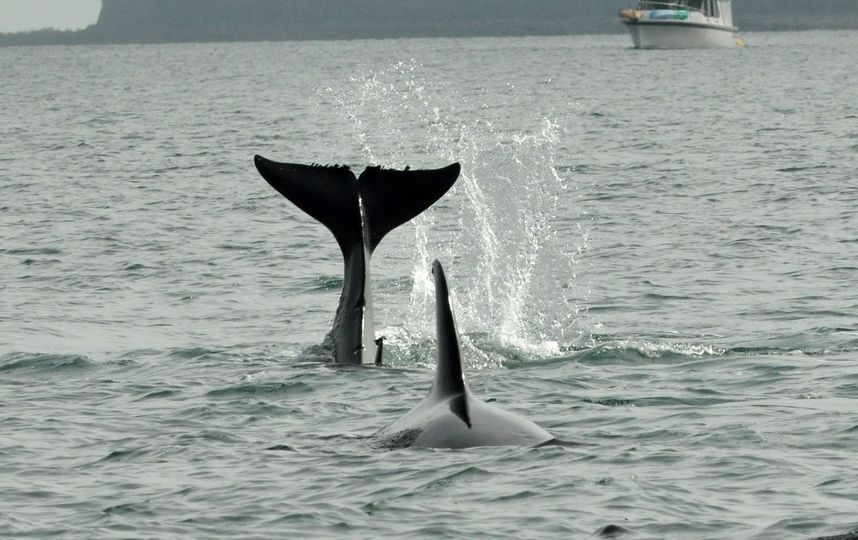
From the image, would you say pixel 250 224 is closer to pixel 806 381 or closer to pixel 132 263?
pixel 132 263

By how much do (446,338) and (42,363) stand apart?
6.42m

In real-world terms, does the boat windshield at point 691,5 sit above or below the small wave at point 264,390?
above

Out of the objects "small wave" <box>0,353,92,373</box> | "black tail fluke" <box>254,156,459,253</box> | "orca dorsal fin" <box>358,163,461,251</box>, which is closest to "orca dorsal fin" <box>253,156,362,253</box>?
"black tail fluke" <box>254,156,459,253</box>

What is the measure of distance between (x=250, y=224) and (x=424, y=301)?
30.6ft

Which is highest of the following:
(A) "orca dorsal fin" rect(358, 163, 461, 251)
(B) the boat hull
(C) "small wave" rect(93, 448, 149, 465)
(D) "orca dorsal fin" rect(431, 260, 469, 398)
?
(B) the boat hull

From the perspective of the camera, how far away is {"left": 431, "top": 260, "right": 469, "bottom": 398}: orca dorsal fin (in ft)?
33.3

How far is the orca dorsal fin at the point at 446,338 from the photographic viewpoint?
10.2 m

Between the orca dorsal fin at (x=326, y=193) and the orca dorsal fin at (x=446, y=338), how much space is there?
12.5 feet

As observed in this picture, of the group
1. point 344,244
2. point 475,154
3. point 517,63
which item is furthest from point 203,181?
point 517,63

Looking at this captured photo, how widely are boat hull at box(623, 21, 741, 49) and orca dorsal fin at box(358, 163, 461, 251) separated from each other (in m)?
122

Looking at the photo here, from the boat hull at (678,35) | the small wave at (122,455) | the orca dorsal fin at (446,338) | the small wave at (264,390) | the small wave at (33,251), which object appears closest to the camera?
the orca dorsal fin at (446,338)

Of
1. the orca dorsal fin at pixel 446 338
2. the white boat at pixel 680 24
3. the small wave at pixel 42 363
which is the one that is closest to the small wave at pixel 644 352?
the small wave at pixel 42 363

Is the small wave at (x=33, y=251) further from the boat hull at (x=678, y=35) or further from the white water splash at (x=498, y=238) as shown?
the boat hull at (x=678, y=35)

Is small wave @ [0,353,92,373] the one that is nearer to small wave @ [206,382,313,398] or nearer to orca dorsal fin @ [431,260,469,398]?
small wave @ [206,382,313,398]
